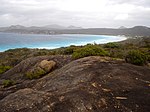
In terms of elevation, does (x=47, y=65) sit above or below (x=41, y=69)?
above

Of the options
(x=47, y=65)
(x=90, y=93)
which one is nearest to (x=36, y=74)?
(x=47, y=65)

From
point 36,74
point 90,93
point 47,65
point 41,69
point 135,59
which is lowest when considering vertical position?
point 36,74

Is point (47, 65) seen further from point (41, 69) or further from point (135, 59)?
point (135, 59)

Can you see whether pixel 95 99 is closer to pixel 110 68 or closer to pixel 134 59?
pixel 110 68

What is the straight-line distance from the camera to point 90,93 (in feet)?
30.4

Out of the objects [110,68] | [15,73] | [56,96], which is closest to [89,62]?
[110,68]

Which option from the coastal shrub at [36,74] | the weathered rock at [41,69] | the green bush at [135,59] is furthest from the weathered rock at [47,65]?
the green bush at [135,59]

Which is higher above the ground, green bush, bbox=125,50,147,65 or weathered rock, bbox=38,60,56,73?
green bush, bbox=125,50,147,65

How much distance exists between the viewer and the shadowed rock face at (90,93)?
8438mm

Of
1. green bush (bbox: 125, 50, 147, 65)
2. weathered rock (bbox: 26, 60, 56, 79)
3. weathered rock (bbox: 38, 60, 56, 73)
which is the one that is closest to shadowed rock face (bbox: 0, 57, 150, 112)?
green bush (bbox: 125, 50, 147, 65)

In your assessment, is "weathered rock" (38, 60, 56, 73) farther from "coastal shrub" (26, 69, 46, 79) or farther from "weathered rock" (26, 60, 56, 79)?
"coastal shrub" (26, 69, 46, 79)

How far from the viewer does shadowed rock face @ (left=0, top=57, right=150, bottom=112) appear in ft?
27.7

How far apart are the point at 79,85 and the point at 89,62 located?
12.1ft

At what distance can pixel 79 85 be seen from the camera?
33.5ft
